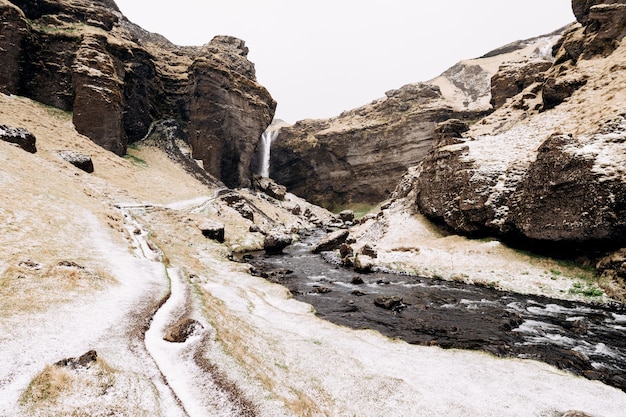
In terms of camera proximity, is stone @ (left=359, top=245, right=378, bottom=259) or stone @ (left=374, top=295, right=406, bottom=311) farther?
stone @ (left=359, top=245, right=378, bottom=259)

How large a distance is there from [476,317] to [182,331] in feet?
52.8

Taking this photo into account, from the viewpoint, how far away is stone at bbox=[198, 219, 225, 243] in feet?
124

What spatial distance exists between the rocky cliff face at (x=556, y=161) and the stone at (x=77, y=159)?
47.0 m

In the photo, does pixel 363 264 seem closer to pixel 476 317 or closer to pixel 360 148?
pixel 476 317

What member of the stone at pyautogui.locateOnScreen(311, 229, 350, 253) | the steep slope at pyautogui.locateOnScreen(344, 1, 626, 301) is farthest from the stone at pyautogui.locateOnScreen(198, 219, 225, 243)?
the steep slope at pyautogui.locateOnScreen(344, 1, 626, 301)

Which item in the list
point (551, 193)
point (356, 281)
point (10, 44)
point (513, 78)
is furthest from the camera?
point (513, 78)

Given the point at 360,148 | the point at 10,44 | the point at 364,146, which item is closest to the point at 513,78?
the point at 364,146

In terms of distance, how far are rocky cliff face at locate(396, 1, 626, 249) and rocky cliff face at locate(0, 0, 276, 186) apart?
5506 centimetres

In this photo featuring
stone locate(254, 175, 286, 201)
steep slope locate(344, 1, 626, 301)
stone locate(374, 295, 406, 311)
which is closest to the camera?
stone locate(374, 295, 406, 311)

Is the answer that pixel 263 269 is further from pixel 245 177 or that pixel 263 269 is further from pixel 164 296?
pixel 245 177

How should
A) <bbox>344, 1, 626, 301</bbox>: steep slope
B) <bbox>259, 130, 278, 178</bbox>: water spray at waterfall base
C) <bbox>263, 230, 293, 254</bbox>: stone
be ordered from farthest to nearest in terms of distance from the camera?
<bbox>259, 130, 278, 178</bbox>: water spray at waterfall base → <bbox>263, 230, 293, 254</bbox>: stone → <bbox>344, 1, 626, 301</bbox>: steep slope

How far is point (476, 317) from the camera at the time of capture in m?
17.9

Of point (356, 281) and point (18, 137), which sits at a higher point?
point (18, 137)

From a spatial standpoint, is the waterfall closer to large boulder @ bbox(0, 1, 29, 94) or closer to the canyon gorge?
the canyon gorge
